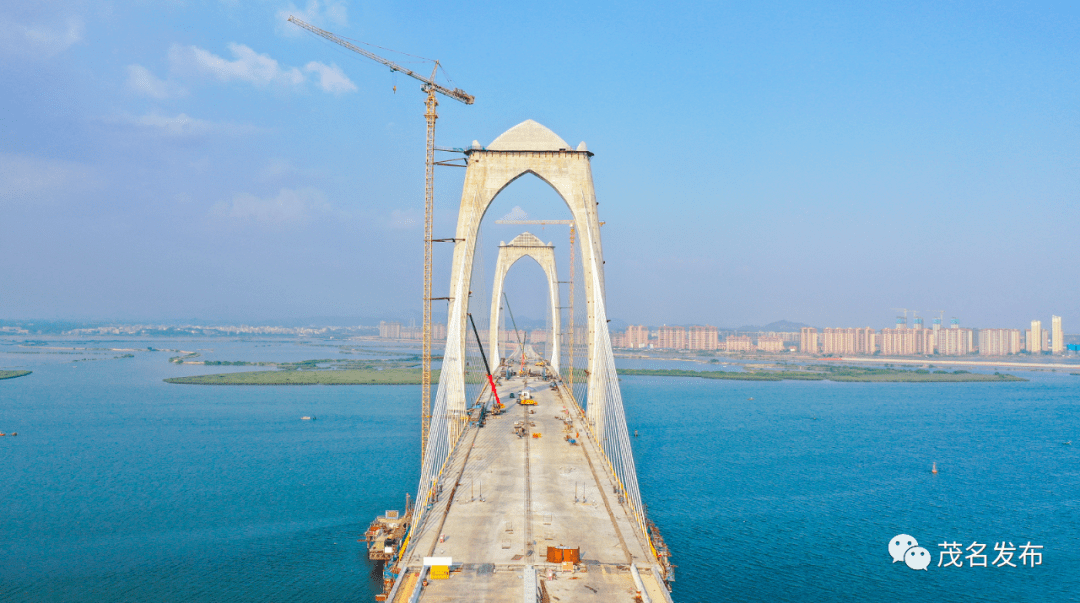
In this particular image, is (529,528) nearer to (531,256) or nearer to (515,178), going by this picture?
(515,178)

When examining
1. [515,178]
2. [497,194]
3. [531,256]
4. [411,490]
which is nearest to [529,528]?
[497,194]

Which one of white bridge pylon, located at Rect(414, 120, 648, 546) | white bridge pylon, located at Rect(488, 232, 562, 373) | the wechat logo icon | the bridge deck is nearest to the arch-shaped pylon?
white bridge pylon, located at Rect(414, 120, 648, 546)

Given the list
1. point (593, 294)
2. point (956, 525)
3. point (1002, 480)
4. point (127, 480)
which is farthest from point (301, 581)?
point (1002, 480)

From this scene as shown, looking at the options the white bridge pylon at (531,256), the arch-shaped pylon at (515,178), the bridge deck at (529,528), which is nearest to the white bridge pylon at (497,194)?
the arch-shaped pylon at (515,178)

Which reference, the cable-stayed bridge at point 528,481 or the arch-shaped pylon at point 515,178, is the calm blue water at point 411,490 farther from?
the arch-shaped pylon at point 515,178

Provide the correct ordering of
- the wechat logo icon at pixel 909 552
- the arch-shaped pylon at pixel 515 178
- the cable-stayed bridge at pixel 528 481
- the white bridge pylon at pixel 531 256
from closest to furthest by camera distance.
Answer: the cable-stayed bridge at pixel 528 481
the wechat logo icon at pixel 909 552
the arch-shaped pylon at pixel 515 178
the white bridge pylon at pixel 531 256

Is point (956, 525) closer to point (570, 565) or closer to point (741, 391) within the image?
point (570, 565)

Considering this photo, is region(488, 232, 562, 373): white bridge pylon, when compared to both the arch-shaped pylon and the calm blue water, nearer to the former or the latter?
the calm blue water
